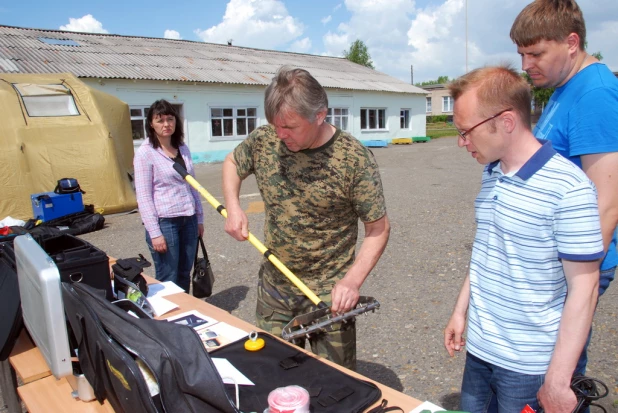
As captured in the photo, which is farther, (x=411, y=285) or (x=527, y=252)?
(x=411, y=285)

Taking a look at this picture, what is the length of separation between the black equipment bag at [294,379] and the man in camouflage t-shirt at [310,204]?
0.95ft

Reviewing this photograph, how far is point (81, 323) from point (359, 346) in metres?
2.58

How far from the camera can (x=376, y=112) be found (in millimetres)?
24141

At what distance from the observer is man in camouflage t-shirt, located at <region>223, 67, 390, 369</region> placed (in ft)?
6.75

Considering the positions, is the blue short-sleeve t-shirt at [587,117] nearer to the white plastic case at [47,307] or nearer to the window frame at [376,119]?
the white plastic case at [47,307]

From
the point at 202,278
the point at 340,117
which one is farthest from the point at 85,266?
the point at 340,117

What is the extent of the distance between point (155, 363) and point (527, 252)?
121cm

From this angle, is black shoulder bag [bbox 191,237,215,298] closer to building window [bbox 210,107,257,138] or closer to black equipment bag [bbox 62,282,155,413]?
black equipment bag [bbox 62,282,155,413]

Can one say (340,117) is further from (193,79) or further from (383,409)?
(383,409)

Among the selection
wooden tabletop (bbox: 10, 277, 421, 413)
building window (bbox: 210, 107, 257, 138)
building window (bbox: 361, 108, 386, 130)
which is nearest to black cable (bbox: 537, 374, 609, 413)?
wooden tabletop (bbox: 10, 277, 421, 413)

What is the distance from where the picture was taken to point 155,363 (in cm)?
137

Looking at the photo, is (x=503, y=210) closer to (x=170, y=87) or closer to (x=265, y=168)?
(x=265, y=168)

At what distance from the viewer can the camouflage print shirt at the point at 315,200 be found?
7.17ft

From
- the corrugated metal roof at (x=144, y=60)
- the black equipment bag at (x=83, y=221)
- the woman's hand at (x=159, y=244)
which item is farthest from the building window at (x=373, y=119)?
the woman's hand at (x=159, y=244)
